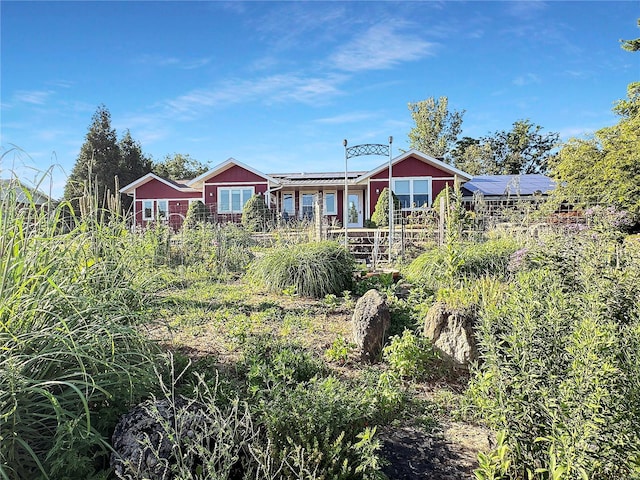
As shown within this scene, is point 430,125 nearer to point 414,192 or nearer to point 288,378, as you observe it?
point 414,192

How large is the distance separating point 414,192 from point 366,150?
27.4ft

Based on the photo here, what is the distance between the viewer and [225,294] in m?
6.07

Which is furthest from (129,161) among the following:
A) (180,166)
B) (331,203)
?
(331,203)

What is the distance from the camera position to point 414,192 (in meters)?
20.8

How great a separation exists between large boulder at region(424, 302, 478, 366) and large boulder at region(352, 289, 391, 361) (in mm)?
392

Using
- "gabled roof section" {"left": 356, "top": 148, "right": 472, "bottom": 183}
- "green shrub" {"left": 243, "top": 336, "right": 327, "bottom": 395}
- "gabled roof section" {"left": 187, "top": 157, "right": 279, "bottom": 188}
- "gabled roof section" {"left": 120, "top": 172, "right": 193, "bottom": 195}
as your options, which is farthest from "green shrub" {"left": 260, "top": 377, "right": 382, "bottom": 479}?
"gabled roof section" {"left": 120, "top": 172, "right": 193, "bottom": 195}

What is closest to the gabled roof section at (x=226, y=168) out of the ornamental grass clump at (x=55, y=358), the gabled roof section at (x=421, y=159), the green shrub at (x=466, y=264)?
the gabled roof section at (x=421, y=159)

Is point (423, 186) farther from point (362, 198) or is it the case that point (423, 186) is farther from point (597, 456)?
point (597, 456)

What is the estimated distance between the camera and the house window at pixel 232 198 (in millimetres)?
22203

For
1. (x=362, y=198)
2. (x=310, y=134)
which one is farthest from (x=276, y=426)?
(x=362, y=198)

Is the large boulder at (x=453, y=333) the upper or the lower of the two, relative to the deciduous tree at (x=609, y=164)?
lower

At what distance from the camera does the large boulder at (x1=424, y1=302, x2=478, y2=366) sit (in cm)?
347

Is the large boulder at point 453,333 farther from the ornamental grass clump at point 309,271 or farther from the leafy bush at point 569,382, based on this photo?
the ornamental grass clump at point 309,271

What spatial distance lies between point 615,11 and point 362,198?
14168mm
